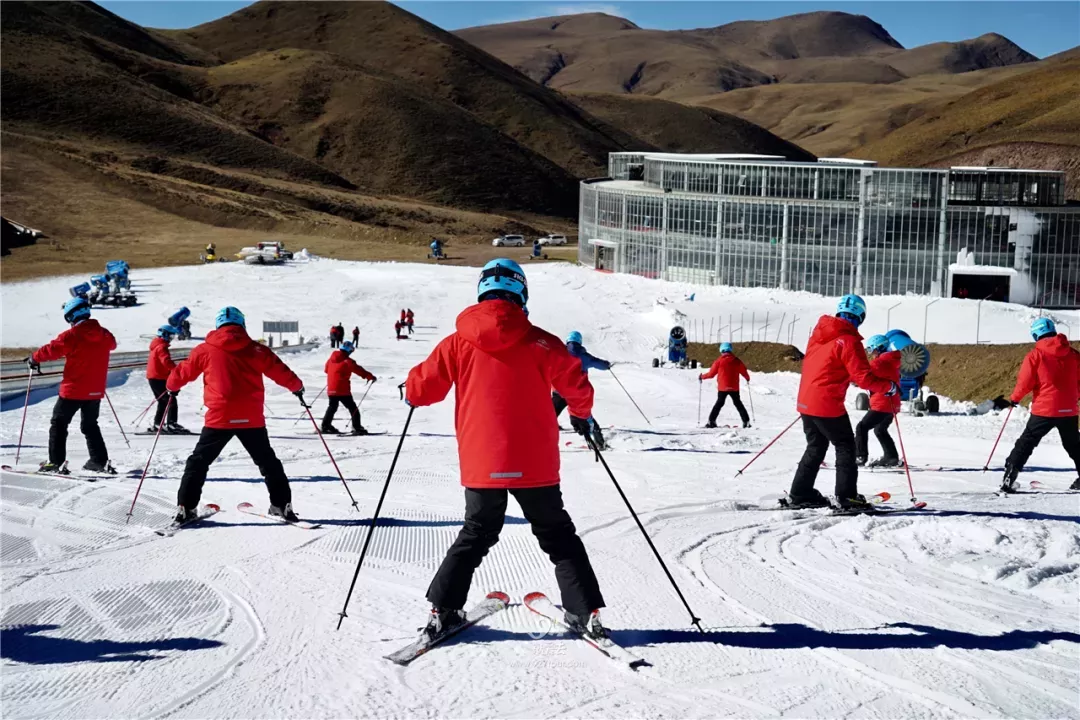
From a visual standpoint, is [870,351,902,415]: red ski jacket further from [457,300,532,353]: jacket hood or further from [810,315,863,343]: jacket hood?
[457,300,532,353]: jacket hood

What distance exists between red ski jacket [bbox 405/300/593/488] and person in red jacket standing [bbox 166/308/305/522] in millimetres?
3222

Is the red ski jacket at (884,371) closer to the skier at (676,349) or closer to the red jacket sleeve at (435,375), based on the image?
the red jacket sleeve at (435,375)

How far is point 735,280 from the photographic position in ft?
190

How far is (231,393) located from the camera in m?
8.62

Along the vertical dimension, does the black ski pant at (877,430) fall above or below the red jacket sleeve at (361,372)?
below

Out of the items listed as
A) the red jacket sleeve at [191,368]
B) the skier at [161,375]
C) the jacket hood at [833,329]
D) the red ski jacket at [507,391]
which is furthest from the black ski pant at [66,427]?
the jacket hood at [833,329]

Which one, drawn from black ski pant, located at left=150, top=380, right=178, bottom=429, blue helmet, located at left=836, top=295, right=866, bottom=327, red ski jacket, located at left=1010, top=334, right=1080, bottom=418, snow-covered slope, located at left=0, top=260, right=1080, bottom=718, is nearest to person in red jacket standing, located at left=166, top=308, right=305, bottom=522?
snow-covered slope, located at left=0, top=260, right=1080, bottom=718

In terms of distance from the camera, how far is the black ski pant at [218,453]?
8.73m

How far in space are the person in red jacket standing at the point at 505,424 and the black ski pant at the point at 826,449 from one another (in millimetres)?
3926

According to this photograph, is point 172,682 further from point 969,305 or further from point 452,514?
point 969,305

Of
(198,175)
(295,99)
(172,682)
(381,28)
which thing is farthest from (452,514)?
(381,28)

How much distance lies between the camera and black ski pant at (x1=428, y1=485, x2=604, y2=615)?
5.73m

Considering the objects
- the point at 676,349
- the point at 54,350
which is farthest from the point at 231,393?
the point at 676,349

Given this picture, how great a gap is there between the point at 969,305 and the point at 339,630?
43.5m
